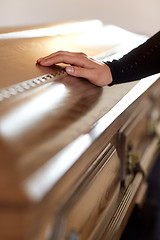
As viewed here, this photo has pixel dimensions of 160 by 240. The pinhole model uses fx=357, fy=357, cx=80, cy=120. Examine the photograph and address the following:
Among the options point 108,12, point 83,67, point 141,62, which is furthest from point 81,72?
point 108,12

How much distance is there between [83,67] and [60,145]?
0.51 metres

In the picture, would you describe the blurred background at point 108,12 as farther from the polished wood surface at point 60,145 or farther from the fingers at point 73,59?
the fingers at point 73,59

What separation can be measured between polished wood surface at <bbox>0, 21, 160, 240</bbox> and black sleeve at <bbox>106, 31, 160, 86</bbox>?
5cm

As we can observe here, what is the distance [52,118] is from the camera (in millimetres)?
743

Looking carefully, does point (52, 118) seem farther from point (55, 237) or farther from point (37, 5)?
point (37, 5)

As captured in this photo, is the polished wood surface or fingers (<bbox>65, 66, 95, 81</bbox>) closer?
the polished wood surface

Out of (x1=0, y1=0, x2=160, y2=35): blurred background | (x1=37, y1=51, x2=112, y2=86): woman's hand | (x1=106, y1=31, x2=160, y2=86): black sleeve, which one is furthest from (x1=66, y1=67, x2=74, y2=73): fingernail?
(x1=0, y1=0, x2=160, y2=35): blurred background

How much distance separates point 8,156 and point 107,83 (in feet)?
2.06

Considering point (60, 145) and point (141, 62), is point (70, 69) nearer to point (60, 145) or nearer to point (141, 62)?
point (141, 62)

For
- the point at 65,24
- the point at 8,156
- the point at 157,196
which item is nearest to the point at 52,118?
the point at 8,156

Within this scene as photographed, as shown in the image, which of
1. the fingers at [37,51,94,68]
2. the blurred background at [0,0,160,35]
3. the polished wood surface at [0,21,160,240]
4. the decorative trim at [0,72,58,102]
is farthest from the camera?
the blurred background at [0,0,160,35]

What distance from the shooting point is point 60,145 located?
63 cm

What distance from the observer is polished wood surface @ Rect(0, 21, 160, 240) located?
1.60 ft

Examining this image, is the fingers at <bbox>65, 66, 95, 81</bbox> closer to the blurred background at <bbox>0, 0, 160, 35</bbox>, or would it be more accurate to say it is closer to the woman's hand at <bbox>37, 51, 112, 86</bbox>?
the woman's hand at <bbox>37, 51, 112, 86</bbox>
